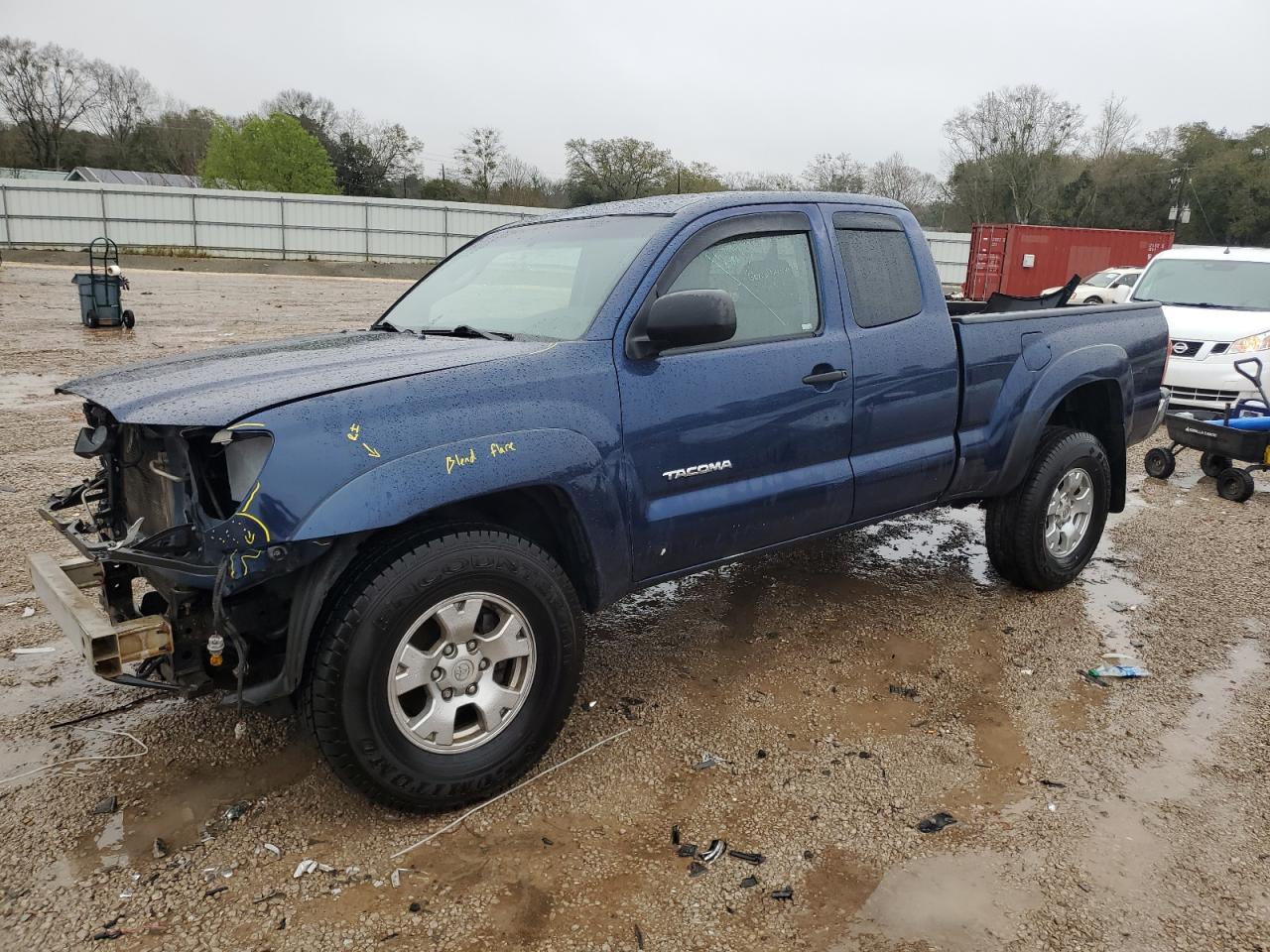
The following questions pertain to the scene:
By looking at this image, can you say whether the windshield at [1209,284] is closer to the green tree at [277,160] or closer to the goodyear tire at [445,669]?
the goodyear tire at [445,669]

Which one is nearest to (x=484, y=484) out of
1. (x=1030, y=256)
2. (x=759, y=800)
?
(x=759, y=800)

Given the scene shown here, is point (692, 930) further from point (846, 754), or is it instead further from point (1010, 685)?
point (1010, 685)

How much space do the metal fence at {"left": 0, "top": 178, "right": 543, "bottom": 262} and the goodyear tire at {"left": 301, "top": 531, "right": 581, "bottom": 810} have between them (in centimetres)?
3173

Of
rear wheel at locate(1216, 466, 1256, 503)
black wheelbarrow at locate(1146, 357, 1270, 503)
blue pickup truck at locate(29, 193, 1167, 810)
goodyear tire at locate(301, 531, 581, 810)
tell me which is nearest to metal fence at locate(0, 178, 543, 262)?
black wheelbarrow at locate(1146, 357, 1270, 503)

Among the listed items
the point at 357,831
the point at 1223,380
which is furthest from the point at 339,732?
the point at 1223,380

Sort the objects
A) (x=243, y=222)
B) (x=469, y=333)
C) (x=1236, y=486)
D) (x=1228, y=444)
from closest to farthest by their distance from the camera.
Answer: (x=469, y=333) < (x=1228, y=444) < (x=1236, y=486) < (x=243, y=222)

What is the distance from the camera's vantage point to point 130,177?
196ft

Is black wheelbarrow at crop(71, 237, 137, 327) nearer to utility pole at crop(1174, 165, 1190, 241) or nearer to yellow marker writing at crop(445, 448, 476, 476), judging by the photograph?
yellow marker writing at crop(445, 448, 476, 476)

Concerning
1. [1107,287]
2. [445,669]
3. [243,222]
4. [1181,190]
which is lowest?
[445,669]

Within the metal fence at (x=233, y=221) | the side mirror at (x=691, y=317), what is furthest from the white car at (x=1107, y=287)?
the side mirror at (x=691, y=317)

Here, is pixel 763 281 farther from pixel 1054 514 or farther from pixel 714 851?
pixel 1054 514

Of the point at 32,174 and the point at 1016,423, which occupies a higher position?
the point at 32,174

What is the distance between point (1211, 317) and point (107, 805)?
1075 centimetres

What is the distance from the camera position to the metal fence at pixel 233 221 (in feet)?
114
